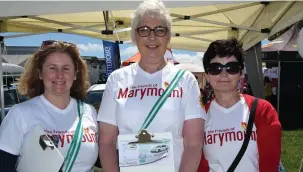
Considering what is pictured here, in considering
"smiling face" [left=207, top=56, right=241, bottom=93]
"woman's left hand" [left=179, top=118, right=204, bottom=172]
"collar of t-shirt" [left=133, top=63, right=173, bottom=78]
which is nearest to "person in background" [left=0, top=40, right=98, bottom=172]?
"collar of t-shirt" [left=133, top=63, right=173, bottom=78]

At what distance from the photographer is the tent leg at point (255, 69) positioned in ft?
24.7

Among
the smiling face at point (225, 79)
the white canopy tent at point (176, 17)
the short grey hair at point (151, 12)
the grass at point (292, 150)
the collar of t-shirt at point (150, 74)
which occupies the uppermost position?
the white canopy tent at point (176, 17)

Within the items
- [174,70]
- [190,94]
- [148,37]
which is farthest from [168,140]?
[148,37]

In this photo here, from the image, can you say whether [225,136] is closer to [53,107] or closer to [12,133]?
[53,107]

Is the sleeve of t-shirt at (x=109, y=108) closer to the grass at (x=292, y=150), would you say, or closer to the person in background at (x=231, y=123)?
the person in background at (x=231, y=123)

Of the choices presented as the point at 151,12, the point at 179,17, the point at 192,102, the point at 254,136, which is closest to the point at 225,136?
the point at 254,136

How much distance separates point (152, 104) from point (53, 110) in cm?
57

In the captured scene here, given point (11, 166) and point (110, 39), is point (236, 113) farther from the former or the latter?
point (110, 39)

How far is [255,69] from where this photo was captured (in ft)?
25.3

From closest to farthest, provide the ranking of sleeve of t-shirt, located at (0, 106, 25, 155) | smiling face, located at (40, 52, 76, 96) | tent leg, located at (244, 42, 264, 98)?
sleeve of t-shirt, located at (0, 106, 25, 155) → smiling face, located at (40, 52, 76, 96) → tent leg, located at (244, 42, 264, 98)

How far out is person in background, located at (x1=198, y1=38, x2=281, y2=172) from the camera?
78.8 inches

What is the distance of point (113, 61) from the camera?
7125 millimetres

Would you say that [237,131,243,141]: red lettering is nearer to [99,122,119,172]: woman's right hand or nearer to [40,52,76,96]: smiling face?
[99,122,119,172]: woman's right hand

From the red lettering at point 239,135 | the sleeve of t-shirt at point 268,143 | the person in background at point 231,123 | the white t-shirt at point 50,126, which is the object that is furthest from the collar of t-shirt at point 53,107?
the sleeve of t-shirt at point 268,143
